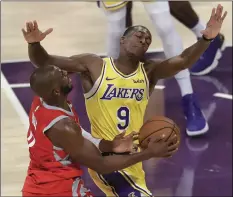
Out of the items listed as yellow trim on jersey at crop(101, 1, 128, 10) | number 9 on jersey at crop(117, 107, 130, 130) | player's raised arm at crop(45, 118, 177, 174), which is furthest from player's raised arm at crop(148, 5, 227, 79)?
yellow trim on jersey at crop(101, 1, 128, 10)

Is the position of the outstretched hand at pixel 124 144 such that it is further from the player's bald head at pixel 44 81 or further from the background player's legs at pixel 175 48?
the background player's legs at pixel 175 48

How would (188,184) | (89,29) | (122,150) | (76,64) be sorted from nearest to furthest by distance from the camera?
(122,150) → (76,64) → (188,184) → (89,29)

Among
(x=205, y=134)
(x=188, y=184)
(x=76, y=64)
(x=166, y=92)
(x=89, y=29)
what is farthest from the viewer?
(x=89, y=29)

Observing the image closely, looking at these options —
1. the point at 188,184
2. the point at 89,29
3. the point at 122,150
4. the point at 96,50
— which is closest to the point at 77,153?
the point at 122,150

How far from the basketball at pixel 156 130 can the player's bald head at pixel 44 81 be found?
0.57 meters

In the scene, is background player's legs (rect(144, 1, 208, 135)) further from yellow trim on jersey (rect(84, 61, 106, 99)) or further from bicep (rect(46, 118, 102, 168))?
bicep (rect(46, 118, 102, 168))

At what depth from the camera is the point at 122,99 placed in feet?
A: 13.1

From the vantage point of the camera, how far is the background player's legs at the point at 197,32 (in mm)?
6594

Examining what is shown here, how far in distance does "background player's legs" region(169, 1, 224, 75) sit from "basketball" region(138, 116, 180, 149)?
2.90 m

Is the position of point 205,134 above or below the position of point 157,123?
below

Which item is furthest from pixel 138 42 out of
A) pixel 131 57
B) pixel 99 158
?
pixel 99 158

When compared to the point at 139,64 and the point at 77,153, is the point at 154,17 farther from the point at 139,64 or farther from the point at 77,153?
the point at 77,153

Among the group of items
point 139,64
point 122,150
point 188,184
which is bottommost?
point 188,184

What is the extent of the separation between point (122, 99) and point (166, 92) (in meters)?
2.57
